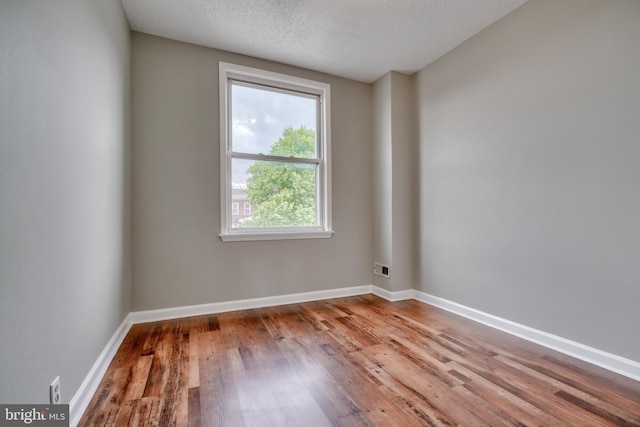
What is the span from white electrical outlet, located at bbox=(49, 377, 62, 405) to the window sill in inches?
68.8

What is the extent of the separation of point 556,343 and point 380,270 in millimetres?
1741

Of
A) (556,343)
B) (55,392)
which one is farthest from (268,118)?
(556,343)

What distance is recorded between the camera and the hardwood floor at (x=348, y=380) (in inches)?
55.0

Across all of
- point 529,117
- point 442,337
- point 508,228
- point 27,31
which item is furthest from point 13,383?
point 529,117

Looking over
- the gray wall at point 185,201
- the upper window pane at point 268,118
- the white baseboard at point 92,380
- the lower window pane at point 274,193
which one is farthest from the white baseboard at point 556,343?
the white baseboard at point 92,380

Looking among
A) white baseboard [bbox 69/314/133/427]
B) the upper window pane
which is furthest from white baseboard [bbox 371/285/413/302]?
white baseboard [bbox 69/314/133/427]

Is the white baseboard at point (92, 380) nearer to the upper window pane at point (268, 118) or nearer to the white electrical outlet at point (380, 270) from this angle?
the upper window pane at point (268, 118)

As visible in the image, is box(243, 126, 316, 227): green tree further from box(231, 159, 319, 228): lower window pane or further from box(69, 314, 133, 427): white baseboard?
box(69, 314, 133, 427): white baseboard

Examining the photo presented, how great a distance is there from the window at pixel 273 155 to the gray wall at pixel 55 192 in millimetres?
1072

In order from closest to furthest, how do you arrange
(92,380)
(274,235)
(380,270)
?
1. (92,380)
2. (274,235)
3. (380,270)

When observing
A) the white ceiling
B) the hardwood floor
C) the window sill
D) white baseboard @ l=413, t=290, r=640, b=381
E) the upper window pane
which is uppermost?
the white ceiling

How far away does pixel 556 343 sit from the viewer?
2.06 meters

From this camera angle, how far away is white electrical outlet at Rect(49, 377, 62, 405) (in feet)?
3.76

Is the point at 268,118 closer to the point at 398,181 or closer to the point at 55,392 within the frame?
the point at 398,181
